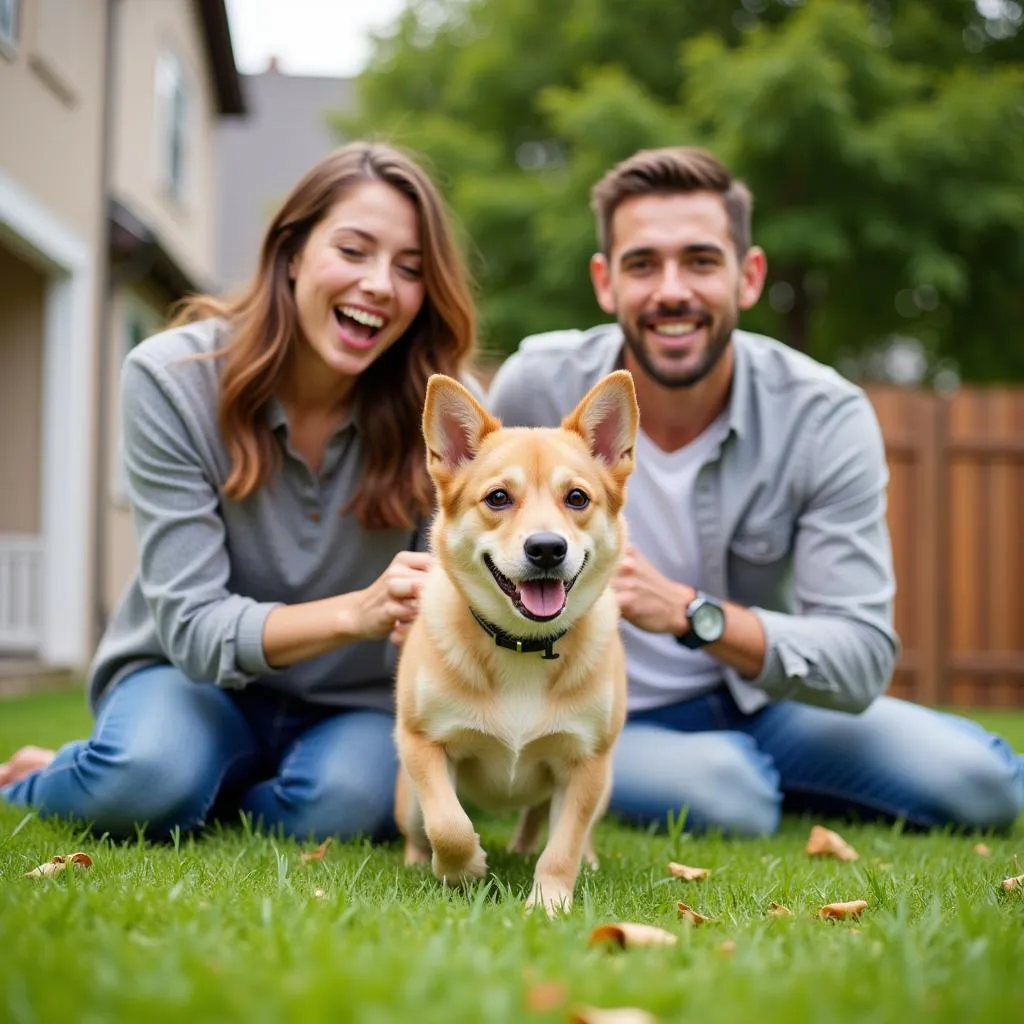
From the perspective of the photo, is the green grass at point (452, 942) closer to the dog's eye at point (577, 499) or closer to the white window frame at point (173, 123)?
the dog's eye at point (577, 499)

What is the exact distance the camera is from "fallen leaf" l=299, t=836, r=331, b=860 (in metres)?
2.76

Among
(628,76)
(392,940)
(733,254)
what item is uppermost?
(628,76)

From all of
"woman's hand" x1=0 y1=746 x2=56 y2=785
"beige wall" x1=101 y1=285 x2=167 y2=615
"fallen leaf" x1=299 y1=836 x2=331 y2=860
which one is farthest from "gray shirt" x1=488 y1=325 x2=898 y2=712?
"beige wall" x1=101 y1=285 x2=167 y2=615

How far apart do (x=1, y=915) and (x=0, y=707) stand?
5.02 metres

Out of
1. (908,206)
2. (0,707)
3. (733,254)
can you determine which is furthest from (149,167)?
(733,254)

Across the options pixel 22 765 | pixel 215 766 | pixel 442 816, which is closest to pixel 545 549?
pixel 442 816

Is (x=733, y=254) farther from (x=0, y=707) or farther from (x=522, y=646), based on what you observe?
(x=0, y=707)

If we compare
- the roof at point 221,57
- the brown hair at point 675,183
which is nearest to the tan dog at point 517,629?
the brown hair at point 675,183

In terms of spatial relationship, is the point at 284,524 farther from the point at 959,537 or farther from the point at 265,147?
the point at 265,147

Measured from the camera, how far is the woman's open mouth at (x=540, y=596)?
2.51m

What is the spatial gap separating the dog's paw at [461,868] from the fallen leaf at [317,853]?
0.36 meters

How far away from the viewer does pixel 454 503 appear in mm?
2768

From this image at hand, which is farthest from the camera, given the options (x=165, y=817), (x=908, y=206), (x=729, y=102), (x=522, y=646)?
(x=908, y=206)

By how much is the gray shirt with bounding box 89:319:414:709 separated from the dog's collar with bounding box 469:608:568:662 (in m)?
0.72
